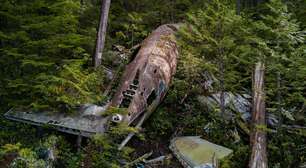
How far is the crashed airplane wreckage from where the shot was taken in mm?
7738

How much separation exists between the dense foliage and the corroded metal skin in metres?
0.47

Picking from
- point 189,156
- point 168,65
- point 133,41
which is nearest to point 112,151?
point 189,156

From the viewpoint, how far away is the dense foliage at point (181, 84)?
25.4 feet

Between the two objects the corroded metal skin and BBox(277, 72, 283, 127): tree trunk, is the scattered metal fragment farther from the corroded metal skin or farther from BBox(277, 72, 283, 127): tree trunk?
BBox(277, 72, 283, 127): tree trunk

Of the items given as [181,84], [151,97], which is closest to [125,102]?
[151,97]

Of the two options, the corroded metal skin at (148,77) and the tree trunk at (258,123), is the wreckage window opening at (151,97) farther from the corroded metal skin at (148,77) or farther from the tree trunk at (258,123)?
the tree trunk at (258,123)

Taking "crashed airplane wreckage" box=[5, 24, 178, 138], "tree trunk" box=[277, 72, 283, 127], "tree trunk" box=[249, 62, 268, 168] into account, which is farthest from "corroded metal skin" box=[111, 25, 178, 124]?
"tree trunk" box=[277, 72, 283, 127]

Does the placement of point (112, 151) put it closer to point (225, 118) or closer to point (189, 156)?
point (189, 156)

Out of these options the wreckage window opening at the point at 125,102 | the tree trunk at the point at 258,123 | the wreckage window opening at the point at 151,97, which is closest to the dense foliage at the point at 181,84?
the tree trunk at the point at 258,123

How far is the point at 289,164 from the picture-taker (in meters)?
7.77

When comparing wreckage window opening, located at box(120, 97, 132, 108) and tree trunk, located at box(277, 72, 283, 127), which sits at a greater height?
tree trunk, located at box(277, 72, 283, 127)

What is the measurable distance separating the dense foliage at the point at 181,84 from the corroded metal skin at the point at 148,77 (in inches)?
18.7

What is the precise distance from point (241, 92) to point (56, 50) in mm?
5495

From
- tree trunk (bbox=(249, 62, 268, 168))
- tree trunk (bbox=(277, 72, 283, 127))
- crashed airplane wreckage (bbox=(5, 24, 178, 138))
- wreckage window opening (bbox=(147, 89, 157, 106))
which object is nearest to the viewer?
tree trunk (bbox=(249, 62, 268, 168))
